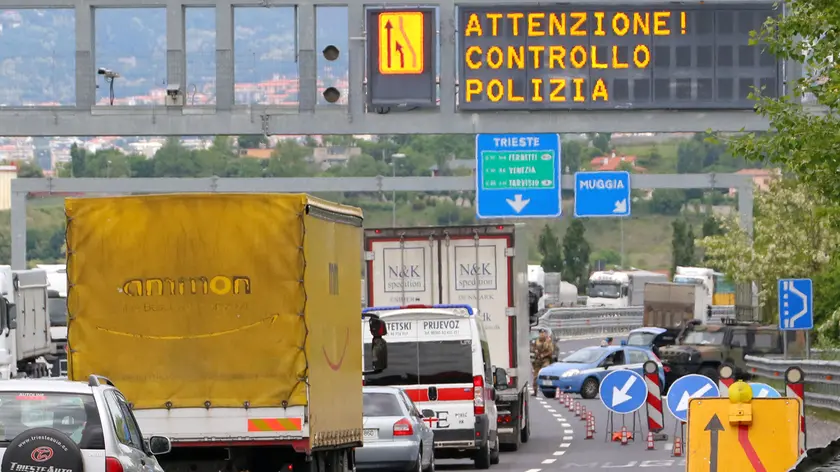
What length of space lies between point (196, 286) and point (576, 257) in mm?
125851

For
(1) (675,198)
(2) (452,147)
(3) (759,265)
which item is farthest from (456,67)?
(1) (675,198)

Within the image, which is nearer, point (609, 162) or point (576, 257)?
point (576, 257)

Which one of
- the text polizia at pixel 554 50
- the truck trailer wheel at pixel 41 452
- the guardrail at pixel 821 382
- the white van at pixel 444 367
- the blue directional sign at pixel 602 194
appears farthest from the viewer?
the blue directional sign at pixel 602 194

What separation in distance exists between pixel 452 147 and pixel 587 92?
124 m

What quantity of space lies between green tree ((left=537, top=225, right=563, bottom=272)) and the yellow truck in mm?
122478

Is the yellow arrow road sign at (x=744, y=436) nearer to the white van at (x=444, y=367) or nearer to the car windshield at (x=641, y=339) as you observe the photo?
the white van at (x=444, y=367)

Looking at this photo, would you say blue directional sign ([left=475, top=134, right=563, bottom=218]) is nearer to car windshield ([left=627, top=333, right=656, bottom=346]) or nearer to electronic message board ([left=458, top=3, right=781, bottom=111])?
electronic message board ([left=458, top=3, right=781, bottom=111])

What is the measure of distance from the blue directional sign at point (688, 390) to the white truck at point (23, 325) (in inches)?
729

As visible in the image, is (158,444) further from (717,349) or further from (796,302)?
(717,349)

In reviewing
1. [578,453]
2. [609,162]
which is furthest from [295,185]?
[609,162]

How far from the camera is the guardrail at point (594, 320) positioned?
85.2m

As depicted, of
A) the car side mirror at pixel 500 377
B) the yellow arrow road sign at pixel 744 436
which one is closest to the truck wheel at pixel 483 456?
the car side mirror at pixel 500 377

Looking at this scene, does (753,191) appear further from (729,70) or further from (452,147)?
(452,147)

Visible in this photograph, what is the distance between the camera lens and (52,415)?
1158cm
